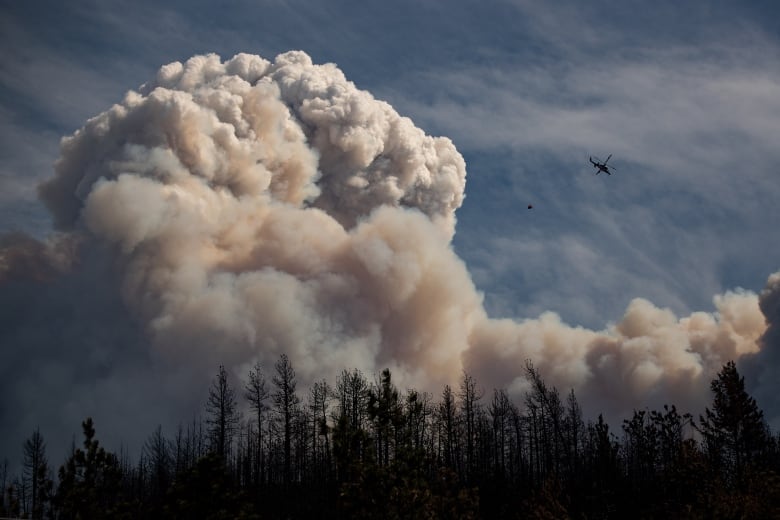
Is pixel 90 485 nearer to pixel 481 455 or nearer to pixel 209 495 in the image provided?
→ pixel 209 495

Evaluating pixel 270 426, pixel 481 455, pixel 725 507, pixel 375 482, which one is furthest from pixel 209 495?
pixel 481 455

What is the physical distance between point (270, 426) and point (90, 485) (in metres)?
45.4

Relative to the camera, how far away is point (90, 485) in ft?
66.6

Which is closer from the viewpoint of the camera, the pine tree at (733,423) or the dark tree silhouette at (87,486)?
the dark tree silhouette at (87,486)

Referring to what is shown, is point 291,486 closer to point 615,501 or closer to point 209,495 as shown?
point 615,501

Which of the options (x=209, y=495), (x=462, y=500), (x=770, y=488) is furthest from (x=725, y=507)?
(x=209, y=495)

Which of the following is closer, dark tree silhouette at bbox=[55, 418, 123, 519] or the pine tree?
dark tree silhouette at bbox=[55, 418, 123, 519]

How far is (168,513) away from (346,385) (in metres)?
52.7

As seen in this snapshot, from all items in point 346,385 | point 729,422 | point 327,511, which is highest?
point 346,385

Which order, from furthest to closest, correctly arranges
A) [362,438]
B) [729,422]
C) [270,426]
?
[270,426] < [729,422] < [362,438]

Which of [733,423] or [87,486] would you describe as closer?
[87,486]

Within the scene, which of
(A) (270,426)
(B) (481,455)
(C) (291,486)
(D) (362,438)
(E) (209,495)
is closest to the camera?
(E) (209,495)

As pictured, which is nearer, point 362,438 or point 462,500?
point 362,438

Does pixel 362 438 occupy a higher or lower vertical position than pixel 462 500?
higher
